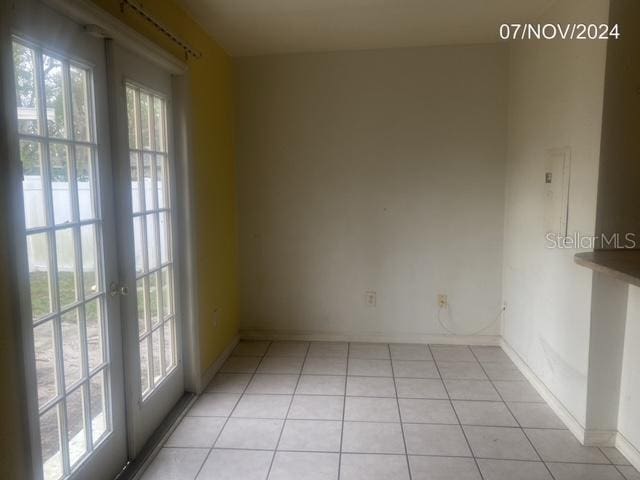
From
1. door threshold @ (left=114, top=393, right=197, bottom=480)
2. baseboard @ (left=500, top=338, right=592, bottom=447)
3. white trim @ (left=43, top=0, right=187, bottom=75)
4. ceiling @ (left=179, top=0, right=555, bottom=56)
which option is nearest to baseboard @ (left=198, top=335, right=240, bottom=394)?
door threshold @ (left=114, top=393, right=197, bottom=480)

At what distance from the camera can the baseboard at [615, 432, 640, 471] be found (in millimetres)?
2152

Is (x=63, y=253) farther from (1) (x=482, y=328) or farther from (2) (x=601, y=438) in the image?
(1) (x=482, y=328)

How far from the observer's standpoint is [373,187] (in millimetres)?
3734

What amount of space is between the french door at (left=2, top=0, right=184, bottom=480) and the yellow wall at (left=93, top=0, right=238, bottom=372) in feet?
1.05

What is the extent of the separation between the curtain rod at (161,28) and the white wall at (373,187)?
3.41 ft

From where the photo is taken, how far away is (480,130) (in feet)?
11.8

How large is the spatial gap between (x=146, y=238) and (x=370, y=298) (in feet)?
6.79

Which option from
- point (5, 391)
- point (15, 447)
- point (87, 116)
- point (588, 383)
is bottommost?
point (588, 383)

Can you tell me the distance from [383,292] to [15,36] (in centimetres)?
304

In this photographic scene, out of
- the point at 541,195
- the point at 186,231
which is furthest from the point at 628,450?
the point at 186,231

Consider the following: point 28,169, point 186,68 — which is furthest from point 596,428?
point 186,68

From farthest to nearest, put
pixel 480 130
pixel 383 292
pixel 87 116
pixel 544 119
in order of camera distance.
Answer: pixel 383 292
pixel 480 130
pixel 544 119
pixel 87 116

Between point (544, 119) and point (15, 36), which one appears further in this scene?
point (544, 119)

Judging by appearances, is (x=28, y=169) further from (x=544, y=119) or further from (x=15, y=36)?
(x=544, y=119)
